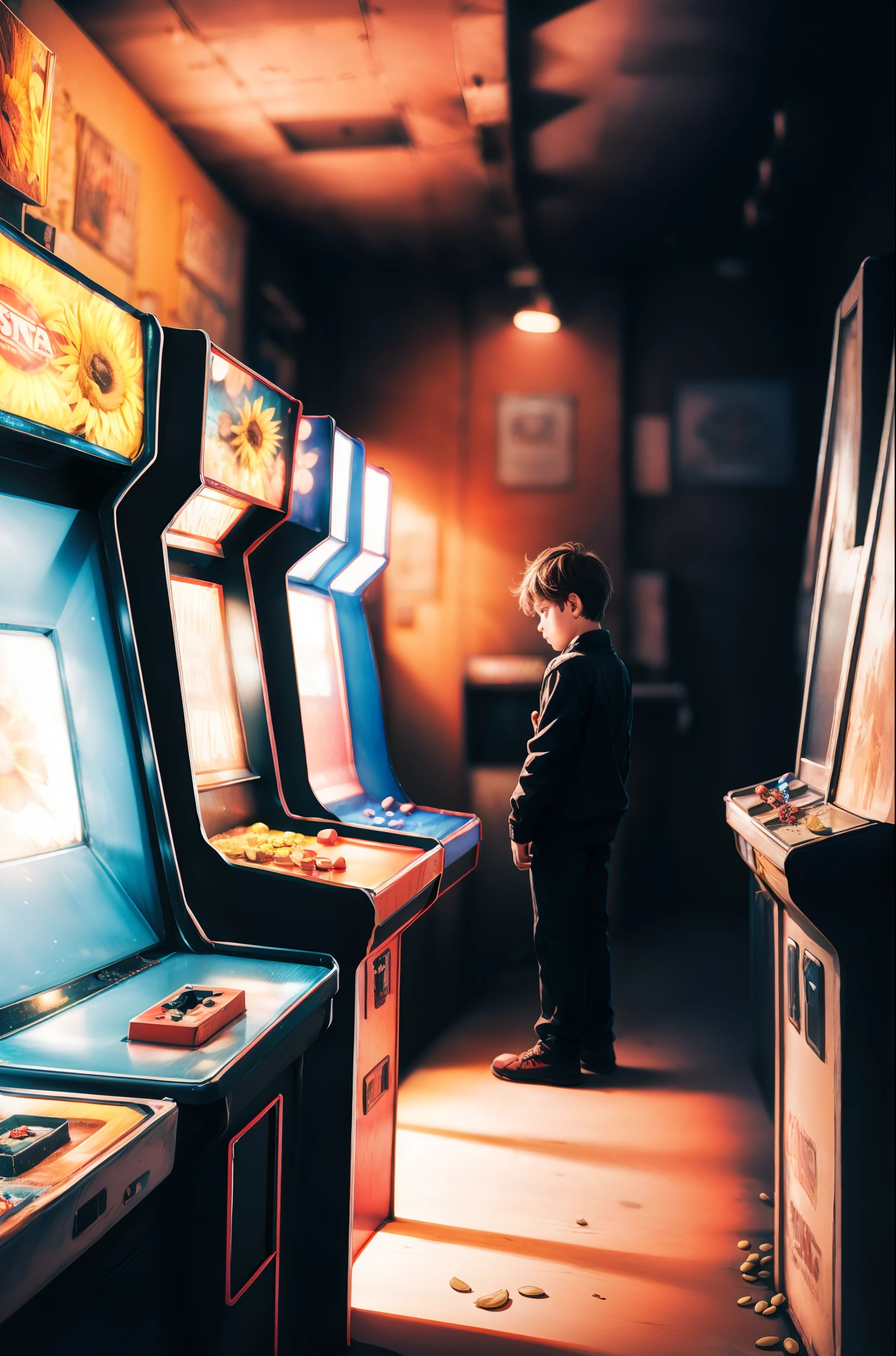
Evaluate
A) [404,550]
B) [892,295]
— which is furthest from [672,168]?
[892,295]

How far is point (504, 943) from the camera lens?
4355 millimetres

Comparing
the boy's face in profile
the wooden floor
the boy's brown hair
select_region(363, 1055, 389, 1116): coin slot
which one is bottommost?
the wooden floor

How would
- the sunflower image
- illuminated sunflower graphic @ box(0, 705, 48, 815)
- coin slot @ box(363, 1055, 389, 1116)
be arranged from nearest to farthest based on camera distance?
the sunflower image, illuminated sunflower graphic @ box(0, 705, 48, 815), coin slot @ box(363, 1055, 389, 1116)

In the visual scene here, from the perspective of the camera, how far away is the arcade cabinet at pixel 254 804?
1.62 meters

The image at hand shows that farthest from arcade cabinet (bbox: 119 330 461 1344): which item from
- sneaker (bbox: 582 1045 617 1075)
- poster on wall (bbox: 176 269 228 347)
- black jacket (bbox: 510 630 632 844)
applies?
poster on wall (bbox: 176 269 228 347)

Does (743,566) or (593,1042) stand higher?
(743,566)

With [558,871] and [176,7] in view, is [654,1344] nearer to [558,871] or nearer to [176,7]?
[558,871]

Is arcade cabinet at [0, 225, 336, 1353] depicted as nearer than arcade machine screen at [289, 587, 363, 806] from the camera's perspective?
Yes

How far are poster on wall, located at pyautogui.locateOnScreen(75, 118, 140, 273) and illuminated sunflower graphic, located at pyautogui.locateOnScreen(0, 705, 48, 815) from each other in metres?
2.05

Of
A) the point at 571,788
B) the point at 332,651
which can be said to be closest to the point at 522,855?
the point at 571,788

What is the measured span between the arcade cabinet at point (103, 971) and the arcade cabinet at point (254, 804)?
0.08 metres

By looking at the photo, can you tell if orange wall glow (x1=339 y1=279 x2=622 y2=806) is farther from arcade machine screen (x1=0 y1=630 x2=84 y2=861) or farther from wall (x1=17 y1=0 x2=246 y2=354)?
arcade machine screen (x1=0 y1=630 x2=84 y2=861)

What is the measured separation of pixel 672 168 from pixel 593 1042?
3551mm

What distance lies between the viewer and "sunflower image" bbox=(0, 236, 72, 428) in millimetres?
1224
